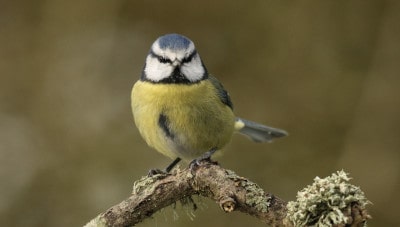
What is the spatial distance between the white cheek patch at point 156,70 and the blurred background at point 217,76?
1057 millimetres

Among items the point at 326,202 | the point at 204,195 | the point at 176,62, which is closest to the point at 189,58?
the point at 176,62

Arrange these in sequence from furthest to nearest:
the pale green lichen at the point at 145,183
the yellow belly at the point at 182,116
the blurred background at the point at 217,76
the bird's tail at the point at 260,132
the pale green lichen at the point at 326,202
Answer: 1. the blurred background at the point at 217,76
2. the bird's tail at the point at 260,132
3. the yellow belly at the point at 182,116
4. the pale green lichen at the point at 145,183
5. the pale green lichen at the point at 326,202

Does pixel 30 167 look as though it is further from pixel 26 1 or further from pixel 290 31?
pixel 290 31

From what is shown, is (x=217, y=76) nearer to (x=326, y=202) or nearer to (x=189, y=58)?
(x=189, y=58)

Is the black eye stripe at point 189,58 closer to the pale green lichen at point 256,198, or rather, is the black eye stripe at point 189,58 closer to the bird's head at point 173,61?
the bird's head at point 173,61

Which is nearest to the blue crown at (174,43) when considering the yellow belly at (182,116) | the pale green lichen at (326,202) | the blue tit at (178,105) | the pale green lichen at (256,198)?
the blue tit at (178,105)

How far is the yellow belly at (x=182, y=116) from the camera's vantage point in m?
1.76

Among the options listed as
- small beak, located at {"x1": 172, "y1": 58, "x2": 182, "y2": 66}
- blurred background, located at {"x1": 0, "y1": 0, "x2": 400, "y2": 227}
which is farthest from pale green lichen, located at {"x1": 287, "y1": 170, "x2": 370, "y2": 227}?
blurred background, located at {"x1": 0, "y1": 0, "x2": 400, "y2": 227}

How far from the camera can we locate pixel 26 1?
9.96ft

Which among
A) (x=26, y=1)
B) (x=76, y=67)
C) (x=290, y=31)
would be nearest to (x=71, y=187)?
(x=76, y=67)

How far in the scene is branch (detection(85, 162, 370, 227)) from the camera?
1026 millimetres

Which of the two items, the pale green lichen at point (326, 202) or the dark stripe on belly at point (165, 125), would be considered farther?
the dark stripe on belly at point (165, 125)

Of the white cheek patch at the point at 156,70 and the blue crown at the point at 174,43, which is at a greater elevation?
the blue crown at the point at 174,43

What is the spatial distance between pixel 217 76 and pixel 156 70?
1.16 metres
